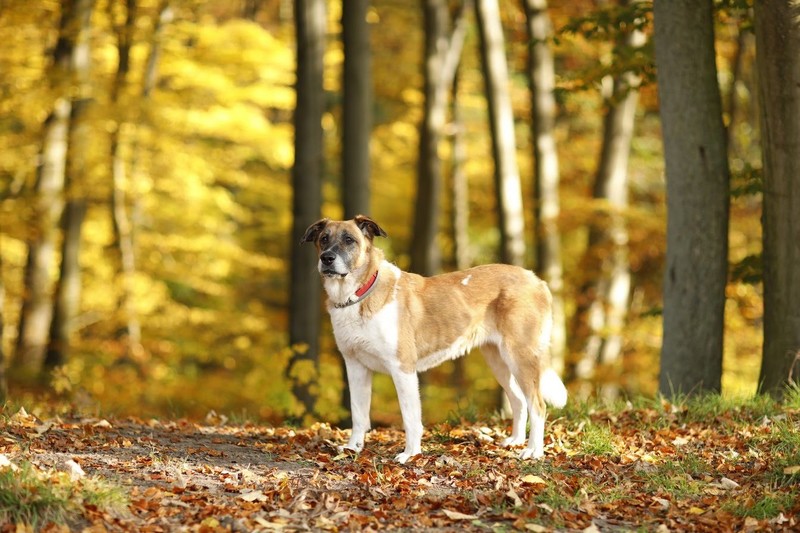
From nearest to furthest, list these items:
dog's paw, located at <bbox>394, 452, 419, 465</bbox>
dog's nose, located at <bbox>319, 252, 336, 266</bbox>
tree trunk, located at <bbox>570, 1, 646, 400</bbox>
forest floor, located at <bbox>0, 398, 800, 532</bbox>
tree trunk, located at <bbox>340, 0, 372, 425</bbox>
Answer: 1. forest floor, located at <bbox>0, 398, 800, 532</bbox>
2. dog's nose, located at <bbox>319, 252, 336, 266</bbox>
3. dog's paw, located at <bbox>394, 452, 419, 465</bbox>
4. tree trunk, located at <bbox>340, 0, 372, 425</bbox>
5. tree trunk, located at <bbox>570, 1, 646, 400</bbox>

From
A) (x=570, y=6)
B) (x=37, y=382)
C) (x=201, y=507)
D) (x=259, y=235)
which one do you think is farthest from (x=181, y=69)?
(x=201, y=507)

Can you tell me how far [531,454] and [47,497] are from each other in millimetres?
3610

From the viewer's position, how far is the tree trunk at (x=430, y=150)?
18.9 metres

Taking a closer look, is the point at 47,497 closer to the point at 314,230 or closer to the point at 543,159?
the point at 314,230

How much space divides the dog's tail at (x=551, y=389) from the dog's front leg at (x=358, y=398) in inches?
54.1

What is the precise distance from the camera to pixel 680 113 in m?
9.59

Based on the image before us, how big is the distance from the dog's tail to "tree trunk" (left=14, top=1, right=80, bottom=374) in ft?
32.8

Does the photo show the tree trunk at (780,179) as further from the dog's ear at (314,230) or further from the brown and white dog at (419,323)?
the dog's ear at (314,230)

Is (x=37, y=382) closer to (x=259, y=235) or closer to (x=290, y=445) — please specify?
(x=259, y=235)

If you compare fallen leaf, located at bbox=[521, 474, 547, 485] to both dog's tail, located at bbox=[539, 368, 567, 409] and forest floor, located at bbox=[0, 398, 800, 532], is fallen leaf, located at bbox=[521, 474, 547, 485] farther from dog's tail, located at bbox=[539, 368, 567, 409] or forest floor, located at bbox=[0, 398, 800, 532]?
dog's tail, located at bbox=[539, 368, 567, 409]

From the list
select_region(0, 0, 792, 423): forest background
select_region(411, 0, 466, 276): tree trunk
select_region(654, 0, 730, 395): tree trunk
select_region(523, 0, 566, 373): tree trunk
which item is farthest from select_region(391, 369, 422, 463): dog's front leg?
select_region(411, 0, 466, 276): tree trunk

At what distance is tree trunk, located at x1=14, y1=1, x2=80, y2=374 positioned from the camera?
16.0m

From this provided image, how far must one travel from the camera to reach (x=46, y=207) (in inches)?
666

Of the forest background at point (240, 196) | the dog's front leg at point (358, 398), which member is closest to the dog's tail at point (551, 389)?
the dog's front leg at point (358, 398)
